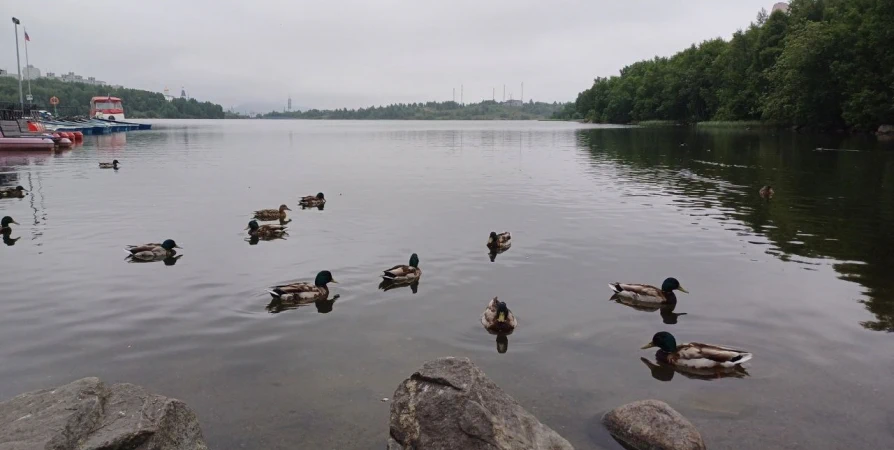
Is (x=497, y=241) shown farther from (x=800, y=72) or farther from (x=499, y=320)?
(x=800, y=72)

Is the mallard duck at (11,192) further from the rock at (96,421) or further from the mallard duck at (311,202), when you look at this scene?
the rock at (96,421)

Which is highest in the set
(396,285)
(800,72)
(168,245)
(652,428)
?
(800,72)

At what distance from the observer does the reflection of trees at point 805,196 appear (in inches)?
570

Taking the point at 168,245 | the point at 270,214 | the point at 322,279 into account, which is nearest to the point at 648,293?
the point at 322,279

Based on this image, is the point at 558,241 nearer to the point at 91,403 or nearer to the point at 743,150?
the point at 91,403

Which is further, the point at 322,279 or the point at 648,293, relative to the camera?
the point at 322,279

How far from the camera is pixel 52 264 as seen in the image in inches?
571

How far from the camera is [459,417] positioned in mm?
5941

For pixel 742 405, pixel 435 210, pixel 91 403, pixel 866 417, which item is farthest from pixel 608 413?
pixel 435 210

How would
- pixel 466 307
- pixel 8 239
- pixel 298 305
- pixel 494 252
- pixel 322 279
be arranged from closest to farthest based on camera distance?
pixel 466 307 < pixel 298 305 < pixel 322 279 < pixel 494 252 < pixel 8 239

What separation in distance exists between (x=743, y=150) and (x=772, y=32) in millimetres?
52539

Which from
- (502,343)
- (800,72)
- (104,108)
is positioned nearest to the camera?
(502,343)

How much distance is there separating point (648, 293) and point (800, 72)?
71056 mm

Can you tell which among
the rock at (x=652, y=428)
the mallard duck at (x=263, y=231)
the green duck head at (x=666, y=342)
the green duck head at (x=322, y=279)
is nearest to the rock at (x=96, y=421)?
the rock at (x=652, y=428)
